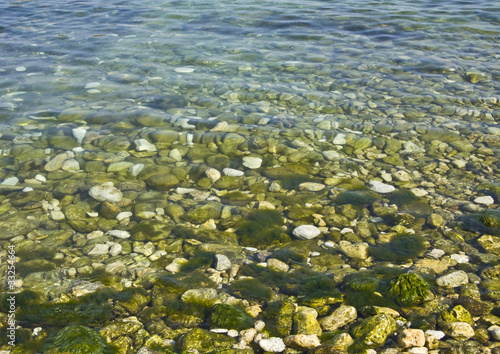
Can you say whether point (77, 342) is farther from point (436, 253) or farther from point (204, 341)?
point (436, 253)

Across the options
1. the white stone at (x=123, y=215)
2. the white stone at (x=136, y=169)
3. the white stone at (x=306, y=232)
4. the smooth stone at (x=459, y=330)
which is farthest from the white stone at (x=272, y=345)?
the white stone at (x=136, y=169)

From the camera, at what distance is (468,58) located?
1027 cm

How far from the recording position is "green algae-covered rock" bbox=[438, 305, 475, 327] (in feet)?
11.0

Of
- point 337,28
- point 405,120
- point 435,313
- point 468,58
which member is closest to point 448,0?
point 337,28

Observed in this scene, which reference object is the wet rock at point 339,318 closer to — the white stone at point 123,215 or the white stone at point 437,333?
the white stone at point 437,333

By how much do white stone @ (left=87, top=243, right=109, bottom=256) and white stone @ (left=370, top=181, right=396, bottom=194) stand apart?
3621 mm

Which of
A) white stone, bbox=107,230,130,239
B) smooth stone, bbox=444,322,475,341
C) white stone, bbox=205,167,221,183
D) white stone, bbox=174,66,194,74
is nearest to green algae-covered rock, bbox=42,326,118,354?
white stone, bbox=107,230,130,239

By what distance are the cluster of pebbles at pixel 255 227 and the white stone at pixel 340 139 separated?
3cm

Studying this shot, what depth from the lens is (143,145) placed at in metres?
6.65

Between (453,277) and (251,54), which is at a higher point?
(251,54)

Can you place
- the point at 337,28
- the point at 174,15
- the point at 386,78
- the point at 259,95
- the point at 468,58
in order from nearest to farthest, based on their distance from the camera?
the point at 259,95 → the point at 386,78 → the point at 468,58 → the point at 337,28 → the point at 174,15

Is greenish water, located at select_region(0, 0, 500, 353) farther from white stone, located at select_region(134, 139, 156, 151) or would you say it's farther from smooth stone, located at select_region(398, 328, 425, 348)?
smooth stone, located at select_region(398, 328, 425, 348)

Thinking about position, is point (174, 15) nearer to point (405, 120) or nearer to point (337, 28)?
point (337, 28)

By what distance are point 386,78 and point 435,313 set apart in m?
6.80
